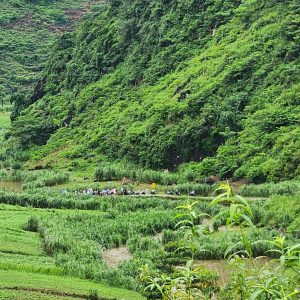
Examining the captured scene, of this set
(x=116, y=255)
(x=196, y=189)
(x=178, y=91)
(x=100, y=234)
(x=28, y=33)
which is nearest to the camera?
(x=116, y=255)

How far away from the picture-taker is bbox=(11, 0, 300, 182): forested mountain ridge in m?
62.8

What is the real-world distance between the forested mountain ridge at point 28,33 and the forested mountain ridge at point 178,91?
115 ft

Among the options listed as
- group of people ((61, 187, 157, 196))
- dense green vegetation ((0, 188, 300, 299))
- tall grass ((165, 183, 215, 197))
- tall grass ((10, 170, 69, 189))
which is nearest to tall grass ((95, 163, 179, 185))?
tall grass ((10, 170, 69, 189))

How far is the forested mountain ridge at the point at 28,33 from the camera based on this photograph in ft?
450

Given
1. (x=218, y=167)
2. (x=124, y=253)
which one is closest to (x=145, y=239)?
(x=124, y=253)

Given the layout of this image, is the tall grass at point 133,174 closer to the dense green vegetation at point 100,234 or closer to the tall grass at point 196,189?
the tall grass at point 196,189

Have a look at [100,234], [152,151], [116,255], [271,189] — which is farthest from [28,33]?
[116,255]

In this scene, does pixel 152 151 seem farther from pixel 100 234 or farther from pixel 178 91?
pixel 100 234

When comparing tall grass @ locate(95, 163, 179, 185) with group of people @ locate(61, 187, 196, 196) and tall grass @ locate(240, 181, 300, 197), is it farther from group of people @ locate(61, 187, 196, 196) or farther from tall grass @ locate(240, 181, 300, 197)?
tall grass @ locate(240, 181, 300, 197)

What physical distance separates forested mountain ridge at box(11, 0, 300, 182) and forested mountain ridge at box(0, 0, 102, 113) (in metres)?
35.1

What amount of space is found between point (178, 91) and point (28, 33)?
93767 mm

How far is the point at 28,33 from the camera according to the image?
160125 millimetres

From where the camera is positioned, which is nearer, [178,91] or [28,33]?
[178,91]

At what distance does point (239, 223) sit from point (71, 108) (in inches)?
3369
